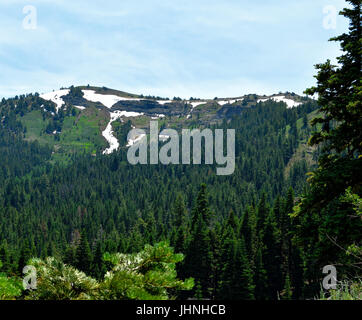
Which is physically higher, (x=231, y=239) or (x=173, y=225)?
(x=231, y=239)

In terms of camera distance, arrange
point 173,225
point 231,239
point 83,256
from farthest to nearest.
Answer: point 173,225 → point 83,256 → point 231,239

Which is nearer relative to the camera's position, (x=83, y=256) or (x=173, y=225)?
(x=83, y=256)

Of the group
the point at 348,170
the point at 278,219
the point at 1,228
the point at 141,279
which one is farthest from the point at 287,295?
the point at 1,228

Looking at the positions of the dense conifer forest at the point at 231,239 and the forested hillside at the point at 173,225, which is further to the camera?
the forested hillside at the point at 173,225

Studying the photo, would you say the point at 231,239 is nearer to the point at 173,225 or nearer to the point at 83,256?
the point at 83,256

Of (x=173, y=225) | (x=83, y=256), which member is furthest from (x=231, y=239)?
(x=173, y=225)

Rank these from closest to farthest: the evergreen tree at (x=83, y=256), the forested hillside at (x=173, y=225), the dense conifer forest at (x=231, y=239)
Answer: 1. the dense conifer forest at (x=231, y=239)
2. the forested hillside at (x=173, y=225)
3. the evergreen tree at (x=83, y=256)

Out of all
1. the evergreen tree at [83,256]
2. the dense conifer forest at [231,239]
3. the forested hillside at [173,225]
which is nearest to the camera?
the dense conifer forest at [231,239]

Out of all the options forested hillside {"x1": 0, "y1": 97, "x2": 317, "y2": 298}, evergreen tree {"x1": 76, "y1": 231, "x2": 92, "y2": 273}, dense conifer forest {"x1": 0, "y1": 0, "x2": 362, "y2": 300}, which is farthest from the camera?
evergreen tree {"x1": 76, "y1": 231, "x2": 92, "y2": 273}

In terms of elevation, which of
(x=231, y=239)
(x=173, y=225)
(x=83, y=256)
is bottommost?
(x=173, y=225)

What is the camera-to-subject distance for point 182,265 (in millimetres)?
56781

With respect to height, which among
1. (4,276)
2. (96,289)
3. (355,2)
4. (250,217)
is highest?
(355,2)
